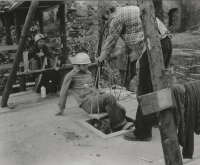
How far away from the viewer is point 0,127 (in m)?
5.36

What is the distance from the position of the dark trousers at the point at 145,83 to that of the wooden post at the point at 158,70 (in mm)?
1295

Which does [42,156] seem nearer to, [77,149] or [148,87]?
[77,149]

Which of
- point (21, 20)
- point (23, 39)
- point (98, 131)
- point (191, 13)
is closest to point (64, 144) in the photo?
point (98, 131)

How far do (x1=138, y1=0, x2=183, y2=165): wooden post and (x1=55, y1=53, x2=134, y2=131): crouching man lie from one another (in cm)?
229

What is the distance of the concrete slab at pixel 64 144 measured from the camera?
12.8 feet

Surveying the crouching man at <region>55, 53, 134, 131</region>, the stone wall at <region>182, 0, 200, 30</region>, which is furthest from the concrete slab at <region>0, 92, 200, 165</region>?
the stone wall at <region>182, 0, 200, 30</region>

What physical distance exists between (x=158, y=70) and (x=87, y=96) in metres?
2.91

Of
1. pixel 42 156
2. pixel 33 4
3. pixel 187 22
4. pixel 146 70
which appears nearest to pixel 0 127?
pixel 42 156

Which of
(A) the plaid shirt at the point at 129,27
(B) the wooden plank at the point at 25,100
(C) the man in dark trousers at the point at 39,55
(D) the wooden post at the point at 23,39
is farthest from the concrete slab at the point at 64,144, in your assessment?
(C) the man in dark trousers at the point at 39,55

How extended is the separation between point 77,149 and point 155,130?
1384mm

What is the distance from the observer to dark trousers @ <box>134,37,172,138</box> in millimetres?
4031

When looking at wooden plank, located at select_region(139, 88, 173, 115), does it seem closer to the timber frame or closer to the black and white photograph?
the black and white photograph

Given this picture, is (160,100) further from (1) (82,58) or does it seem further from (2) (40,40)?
(2) (40,40)

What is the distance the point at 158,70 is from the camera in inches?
106
